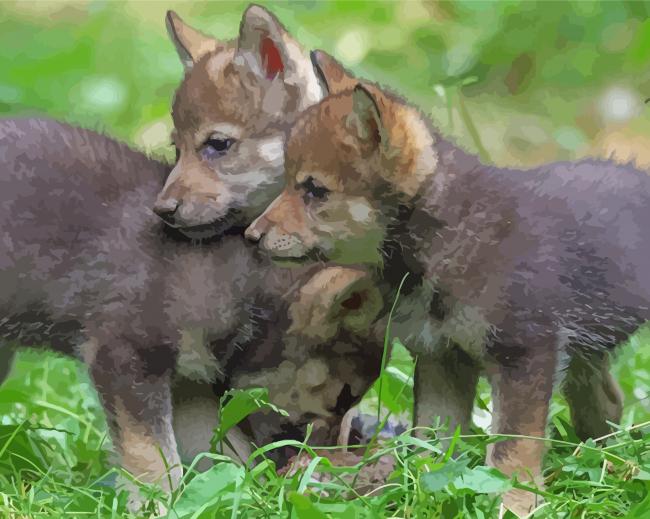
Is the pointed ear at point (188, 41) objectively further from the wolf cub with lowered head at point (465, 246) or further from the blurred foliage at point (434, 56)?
the blurred foliage at point (434, 56)

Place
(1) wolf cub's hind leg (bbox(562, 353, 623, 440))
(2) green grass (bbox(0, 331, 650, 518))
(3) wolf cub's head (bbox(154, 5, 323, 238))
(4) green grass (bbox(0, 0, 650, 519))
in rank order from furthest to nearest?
(1) wolf cub's hind leg (bbox(562, 353, 623, 440)) < (4) green grass (bbox(0, 0, 650, 519)) < (3) wolf cub's head (bbox(154, 5, 323, 238)) < (2) green grass (bbox(0, 331, 650, 518))

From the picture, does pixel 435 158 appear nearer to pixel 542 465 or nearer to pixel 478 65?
pixel 542 465

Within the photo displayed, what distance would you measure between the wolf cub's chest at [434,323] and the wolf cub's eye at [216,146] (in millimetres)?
618

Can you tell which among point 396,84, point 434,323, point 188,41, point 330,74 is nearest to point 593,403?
point 434,323

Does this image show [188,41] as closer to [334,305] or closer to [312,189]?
[312,189]

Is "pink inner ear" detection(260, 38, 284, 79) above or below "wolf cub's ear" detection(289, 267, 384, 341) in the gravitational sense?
above

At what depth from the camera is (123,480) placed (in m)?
2.75

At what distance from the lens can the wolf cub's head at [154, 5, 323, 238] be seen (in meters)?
2.97

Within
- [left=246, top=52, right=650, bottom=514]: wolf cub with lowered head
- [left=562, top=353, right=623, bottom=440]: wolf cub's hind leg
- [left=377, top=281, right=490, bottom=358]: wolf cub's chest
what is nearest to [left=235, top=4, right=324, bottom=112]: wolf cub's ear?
[left=246, top=52, right=650, bottom=514]: wolf cub with lowered head

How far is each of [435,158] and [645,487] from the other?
2.87 ft

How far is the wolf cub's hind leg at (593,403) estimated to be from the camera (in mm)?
3234

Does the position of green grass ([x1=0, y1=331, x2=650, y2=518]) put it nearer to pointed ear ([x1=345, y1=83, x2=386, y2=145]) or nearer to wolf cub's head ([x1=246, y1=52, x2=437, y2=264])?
wolf cub's head ([x1=246, y1=52, x2=437, y2=264])

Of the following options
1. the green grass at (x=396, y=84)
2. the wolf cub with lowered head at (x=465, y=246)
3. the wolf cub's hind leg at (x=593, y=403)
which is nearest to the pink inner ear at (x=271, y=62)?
the wolf cub with lowered head at (x=465, y=246)

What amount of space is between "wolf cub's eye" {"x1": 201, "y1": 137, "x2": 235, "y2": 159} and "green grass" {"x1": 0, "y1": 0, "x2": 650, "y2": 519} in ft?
0.96
